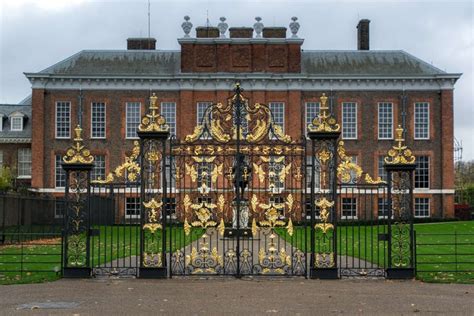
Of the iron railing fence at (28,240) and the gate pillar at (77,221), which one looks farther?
the iron railing fence at (28,240)

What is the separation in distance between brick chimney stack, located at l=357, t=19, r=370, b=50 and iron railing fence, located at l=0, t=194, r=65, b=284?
2403 centimetres

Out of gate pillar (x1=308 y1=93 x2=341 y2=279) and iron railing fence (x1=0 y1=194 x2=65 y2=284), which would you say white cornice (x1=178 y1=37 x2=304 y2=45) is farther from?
gate pillar (x1=308 y1=93 x2=341 y2=279)

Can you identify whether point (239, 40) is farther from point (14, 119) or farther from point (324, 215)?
point (324, 215)

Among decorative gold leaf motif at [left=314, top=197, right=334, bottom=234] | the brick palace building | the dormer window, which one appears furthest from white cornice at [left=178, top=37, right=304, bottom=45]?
decorative gold leaf motif at [left=314, top=197, right=334, bottom=234]

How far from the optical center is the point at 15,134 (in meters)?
47.5

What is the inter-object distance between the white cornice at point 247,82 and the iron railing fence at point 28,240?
1093 centimetres

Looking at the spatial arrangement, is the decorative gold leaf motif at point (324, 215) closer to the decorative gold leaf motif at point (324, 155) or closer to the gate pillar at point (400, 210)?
the decorative gold leaf motif at point (324, 155)

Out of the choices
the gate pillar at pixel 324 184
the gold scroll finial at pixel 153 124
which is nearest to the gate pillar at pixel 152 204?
the gold scroll finial at pixel 153 124

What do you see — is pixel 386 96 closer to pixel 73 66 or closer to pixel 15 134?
pixel 73 66

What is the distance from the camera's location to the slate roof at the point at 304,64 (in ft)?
142

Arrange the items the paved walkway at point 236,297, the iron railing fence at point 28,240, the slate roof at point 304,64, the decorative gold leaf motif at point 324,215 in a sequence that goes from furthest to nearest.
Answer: the slate roof at point 304,64
the iron railing fence at point 28,240
the decorative gold leaf motif at point 324,215
the paved walkway at point 236,297

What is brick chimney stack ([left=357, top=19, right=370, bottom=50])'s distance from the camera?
4631cm

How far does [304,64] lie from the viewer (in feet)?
145

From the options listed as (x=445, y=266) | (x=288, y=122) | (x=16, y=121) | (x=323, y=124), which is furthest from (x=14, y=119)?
(x=445, y=266)
